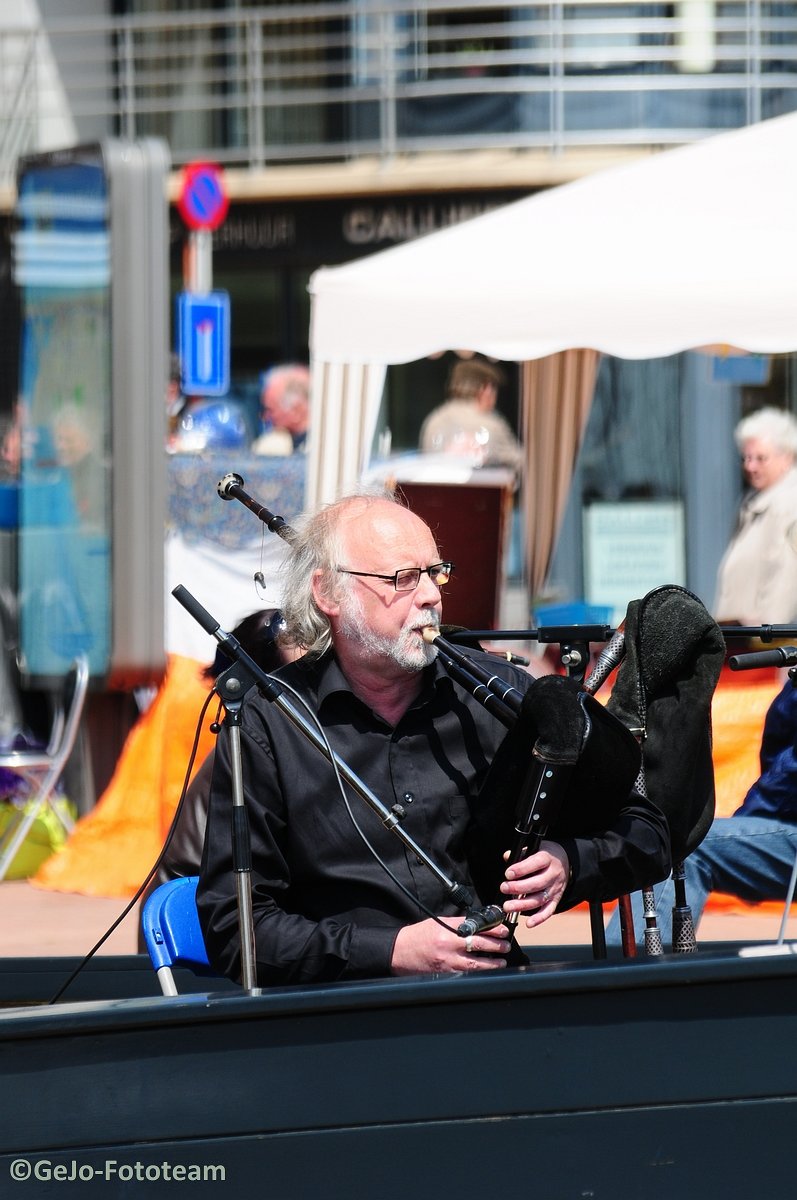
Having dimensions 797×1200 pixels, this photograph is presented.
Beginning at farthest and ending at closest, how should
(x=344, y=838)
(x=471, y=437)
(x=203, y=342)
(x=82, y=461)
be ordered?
(x=203, y=342) < (x=471, y=437) < (x=82, y=461) < (x=344, y=838)

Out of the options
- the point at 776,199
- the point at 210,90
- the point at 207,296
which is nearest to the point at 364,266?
the point at 776,199

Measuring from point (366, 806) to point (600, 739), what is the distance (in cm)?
45

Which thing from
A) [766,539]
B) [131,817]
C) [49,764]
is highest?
[766,539]

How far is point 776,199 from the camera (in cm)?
578

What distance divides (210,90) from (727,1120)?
50.6ft

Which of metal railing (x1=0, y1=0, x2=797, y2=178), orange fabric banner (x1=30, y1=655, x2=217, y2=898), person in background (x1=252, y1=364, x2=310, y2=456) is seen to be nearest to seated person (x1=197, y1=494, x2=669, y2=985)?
orange fabric banner (x1=30, y1=655, x2=217, y2=898)

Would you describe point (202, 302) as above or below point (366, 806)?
above

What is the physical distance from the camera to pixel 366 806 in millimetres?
2945

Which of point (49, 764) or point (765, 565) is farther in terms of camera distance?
point (765, 565)

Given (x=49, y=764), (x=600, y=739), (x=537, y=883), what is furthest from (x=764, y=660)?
(x=49, y=764)

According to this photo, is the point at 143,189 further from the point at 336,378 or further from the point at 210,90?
the point at 210,90

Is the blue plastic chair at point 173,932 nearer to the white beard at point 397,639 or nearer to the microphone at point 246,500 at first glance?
the white beard at point 397,639

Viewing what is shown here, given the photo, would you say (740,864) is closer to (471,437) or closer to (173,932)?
(173,932)

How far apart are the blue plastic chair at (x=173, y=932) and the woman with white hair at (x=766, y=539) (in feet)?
14.6
